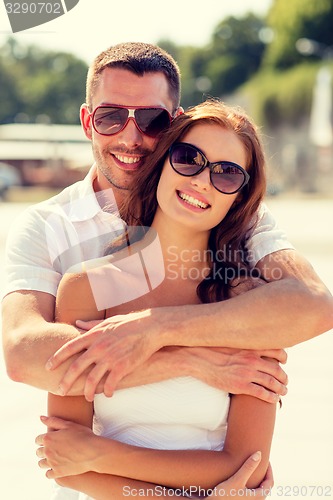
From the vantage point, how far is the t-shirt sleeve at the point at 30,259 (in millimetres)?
2611

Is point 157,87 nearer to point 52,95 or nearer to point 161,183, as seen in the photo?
point 161,183

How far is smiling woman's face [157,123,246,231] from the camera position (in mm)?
2473

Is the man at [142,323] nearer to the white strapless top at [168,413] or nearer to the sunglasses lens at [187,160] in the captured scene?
the white strapless top at [168,413]

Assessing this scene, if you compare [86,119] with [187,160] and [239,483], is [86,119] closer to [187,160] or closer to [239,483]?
[187,160]

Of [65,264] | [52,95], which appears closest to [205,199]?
[65,264]

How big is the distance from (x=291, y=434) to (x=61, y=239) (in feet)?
9.85

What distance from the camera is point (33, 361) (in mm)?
2381

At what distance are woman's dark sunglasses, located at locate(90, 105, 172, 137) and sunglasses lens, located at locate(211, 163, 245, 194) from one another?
0.63 metres

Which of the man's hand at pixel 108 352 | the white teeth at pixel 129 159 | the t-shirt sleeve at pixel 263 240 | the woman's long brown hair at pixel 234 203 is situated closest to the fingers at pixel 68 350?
the man's hand at pixel 108 352

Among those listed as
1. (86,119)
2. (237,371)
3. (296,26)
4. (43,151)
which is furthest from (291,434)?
(296,26)

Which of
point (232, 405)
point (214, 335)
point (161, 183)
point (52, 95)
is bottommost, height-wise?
point (52, 95)

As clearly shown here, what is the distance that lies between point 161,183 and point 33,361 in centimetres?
70

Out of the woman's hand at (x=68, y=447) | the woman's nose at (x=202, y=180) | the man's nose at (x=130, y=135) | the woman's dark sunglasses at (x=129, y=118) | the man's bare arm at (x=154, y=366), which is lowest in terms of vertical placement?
the woman's hand at (x=68, y=447)

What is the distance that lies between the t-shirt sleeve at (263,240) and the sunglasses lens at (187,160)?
391mm
